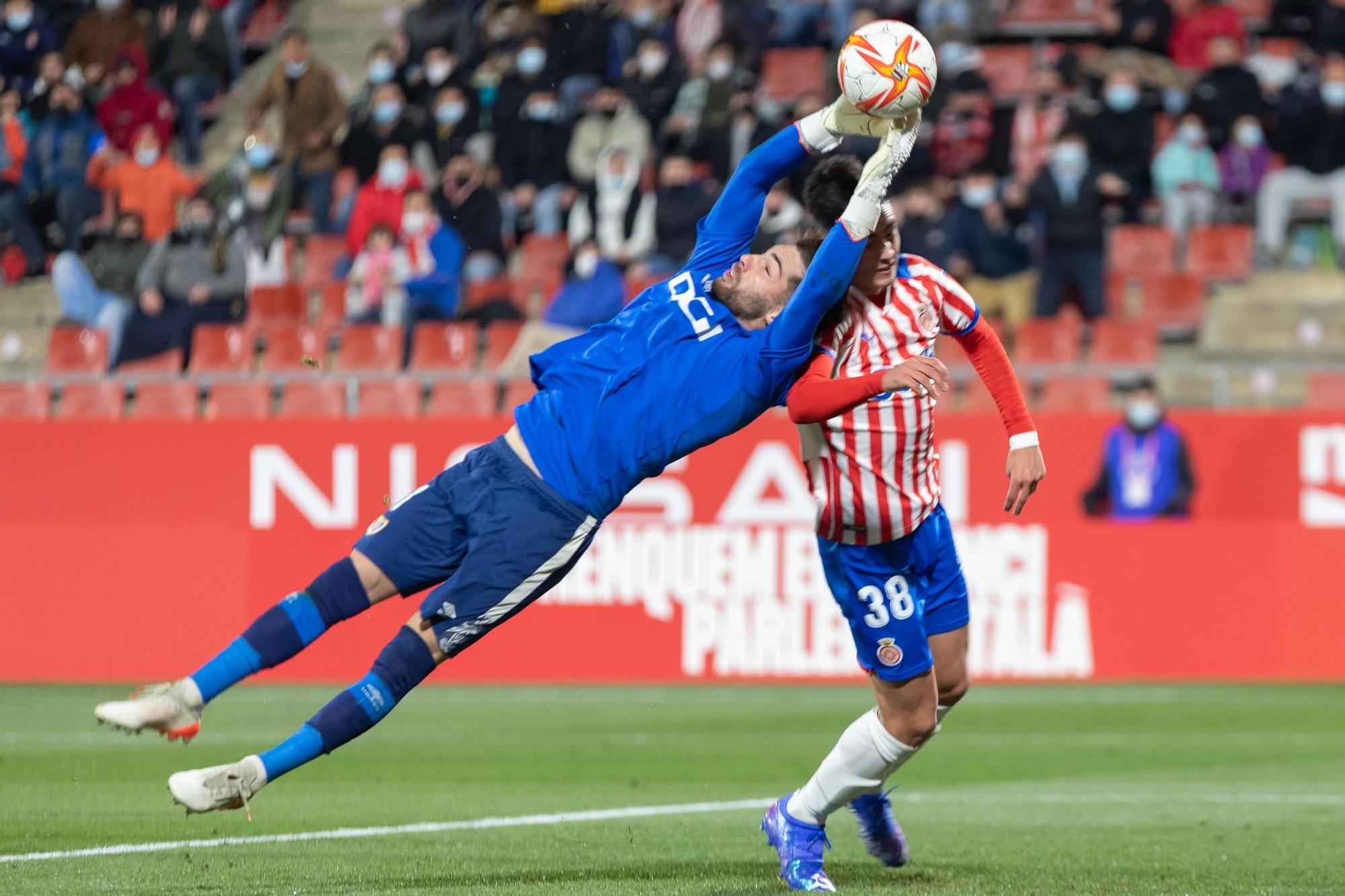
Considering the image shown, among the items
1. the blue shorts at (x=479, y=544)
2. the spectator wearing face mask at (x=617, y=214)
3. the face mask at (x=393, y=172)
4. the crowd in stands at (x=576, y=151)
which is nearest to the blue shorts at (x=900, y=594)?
the blue shorts at (x=479, y=544)

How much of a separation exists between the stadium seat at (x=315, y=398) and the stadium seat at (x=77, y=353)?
70.0 inches

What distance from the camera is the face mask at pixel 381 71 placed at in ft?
63.4

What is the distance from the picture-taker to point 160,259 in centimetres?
1736

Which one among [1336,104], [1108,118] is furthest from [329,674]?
[1336,104]

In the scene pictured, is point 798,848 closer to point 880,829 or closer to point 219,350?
point 880,829

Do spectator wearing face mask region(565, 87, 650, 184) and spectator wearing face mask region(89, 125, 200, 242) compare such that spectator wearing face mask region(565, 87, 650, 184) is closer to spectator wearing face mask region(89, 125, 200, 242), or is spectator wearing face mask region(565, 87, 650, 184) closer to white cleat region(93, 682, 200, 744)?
spectator wearing face mask region(89, 125, 200, 242)

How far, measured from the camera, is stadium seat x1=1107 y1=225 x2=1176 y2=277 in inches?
703

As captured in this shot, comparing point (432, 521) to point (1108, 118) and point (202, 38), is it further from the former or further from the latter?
point (202, 38)

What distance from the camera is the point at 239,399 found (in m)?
16.4

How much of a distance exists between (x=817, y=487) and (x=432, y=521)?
1216 mm

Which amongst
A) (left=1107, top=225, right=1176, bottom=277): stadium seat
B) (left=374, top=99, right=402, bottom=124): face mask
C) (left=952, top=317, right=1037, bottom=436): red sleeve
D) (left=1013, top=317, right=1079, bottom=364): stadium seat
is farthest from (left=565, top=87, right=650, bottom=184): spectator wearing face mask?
(left=952, top=317, right=1037, bottom=436): red sleeve

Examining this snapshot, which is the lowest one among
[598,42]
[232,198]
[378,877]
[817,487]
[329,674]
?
[329,674]

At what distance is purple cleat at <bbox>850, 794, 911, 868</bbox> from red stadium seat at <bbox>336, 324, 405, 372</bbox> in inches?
427

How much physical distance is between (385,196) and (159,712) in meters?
12.9
